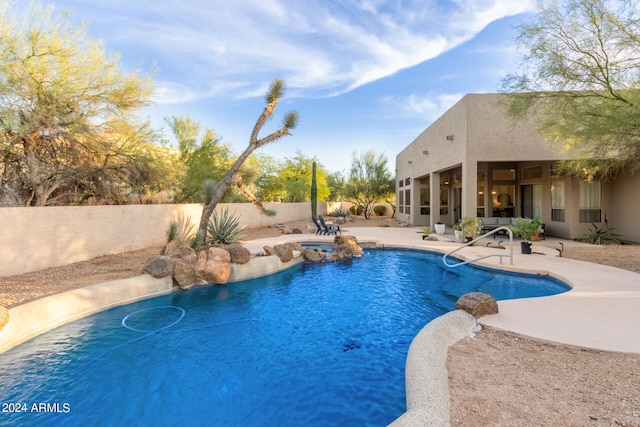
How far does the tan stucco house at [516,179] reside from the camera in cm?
1104

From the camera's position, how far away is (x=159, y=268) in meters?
6.73

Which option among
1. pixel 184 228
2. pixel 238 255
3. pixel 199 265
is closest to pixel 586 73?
pixel 238 255

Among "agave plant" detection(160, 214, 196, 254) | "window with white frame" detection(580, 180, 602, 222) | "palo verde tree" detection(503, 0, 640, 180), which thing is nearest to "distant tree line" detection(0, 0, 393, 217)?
"agave plant" detection(160, 214, 196, 254)

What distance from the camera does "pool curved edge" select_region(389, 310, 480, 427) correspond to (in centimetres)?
235

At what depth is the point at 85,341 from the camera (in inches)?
178

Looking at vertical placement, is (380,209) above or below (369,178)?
below

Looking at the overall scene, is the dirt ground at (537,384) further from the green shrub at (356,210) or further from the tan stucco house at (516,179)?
the green shrub at (356,210)

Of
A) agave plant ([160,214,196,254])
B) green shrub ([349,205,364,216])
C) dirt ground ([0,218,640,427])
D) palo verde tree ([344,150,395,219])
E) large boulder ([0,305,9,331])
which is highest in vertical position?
palo verde tree ([344,150,395,219])

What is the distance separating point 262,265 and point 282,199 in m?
21.7

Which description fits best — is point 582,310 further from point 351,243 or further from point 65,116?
point 65,116

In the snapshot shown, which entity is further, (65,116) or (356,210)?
(356,210)

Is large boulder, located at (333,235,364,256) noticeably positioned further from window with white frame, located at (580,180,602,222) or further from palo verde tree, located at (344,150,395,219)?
palo verde tree, located at (344,150,395,219)

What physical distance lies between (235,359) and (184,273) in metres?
3.50

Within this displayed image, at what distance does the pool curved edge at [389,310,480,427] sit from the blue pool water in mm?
342
